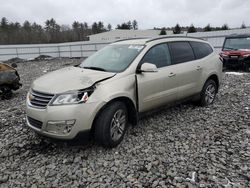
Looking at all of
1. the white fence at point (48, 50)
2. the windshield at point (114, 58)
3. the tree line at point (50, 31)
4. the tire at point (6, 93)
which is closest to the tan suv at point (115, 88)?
the windshield at point (114, 58)

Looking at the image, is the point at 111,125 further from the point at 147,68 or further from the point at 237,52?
the point at 237,52

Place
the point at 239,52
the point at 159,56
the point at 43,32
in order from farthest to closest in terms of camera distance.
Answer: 1. the point at 43,32
2. the point at 239,52
3. the point at 159,56

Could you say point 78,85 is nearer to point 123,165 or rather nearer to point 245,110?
point 123,165

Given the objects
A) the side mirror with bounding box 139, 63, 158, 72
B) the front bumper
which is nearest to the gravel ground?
the front bumper

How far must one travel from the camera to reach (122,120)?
381 cm

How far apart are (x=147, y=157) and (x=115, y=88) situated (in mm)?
1165

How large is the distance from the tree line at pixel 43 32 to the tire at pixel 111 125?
168ft

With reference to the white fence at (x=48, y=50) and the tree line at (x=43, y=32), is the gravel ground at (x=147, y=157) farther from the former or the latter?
the tree line at (x=43, y=32)

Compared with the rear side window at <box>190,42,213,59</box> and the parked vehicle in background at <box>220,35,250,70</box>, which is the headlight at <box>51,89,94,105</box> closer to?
the rear side window at <box>190,42,213,59</box>

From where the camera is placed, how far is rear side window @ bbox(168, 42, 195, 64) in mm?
4736

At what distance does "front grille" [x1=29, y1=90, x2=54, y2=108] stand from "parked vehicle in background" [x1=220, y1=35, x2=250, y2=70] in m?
10.2

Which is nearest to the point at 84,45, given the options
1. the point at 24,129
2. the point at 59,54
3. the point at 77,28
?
the point at 59,54

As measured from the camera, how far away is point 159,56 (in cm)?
445

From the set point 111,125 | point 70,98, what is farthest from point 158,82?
point 70,98
